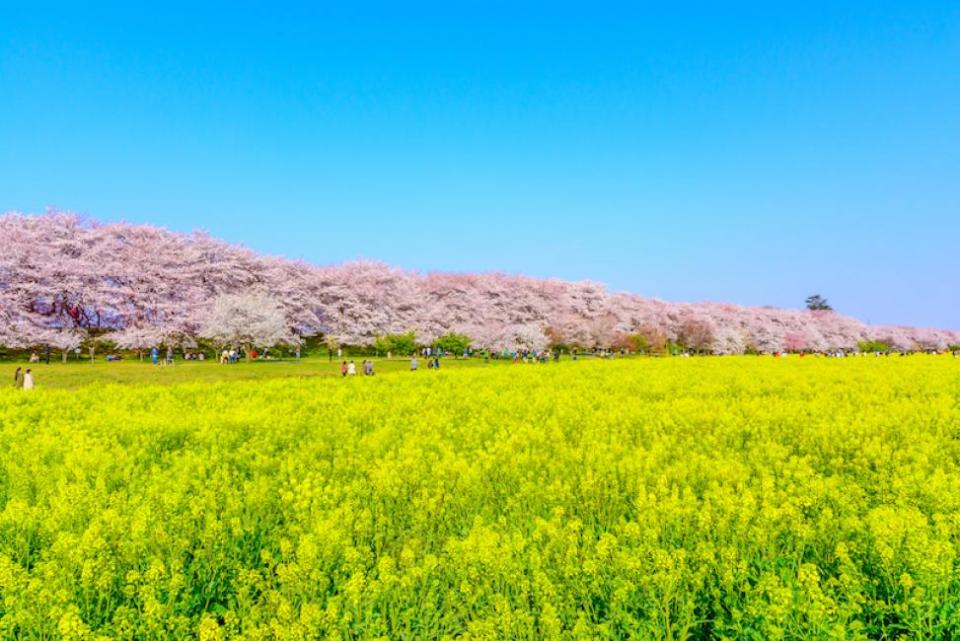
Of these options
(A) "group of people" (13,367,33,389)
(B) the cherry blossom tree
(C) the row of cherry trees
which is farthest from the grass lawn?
(C) the row of cherry trees

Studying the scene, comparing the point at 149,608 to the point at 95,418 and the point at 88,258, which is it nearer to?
the point at 95,418

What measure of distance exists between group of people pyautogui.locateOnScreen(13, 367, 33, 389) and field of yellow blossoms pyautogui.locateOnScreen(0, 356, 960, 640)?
68.9ft

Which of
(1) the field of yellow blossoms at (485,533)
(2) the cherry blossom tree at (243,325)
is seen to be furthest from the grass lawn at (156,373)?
(1) the field of yellow blossoms at (485,533)

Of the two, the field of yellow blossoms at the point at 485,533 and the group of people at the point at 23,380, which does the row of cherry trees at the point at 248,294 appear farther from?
the field of yellow blossoms at the point at 485,533

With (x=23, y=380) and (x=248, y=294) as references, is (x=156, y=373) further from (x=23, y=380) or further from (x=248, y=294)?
(x=248, y=294)

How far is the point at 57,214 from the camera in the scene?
211ft

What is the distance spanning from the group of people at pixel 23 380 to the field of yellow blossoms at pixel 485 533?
20989 millimetres

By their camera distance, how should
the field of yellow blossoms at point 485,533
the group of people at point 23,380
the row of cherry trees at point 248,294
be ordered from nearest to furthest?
the field of yellow blossoms at point 485,533, the group of people at point 23,380, the row of cherry trees at point 248,294

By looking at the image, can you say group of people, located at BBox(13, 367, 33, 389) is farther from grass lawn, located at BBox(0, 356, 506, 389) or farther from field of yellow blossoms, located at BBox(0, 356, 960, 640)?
field of yellow blossoms, located at BBox(0, 356, 960, 640)

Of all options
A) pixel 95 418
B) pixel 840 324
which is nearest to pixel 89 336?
pixel 95 418

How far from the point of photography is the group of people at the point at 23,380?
29108 millimetres

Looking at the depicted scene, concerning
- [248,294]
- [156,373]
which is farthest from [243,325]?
[156,373]

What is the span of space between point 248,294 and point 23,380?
34.9 meters

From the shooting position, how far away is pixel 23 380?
3250cm
